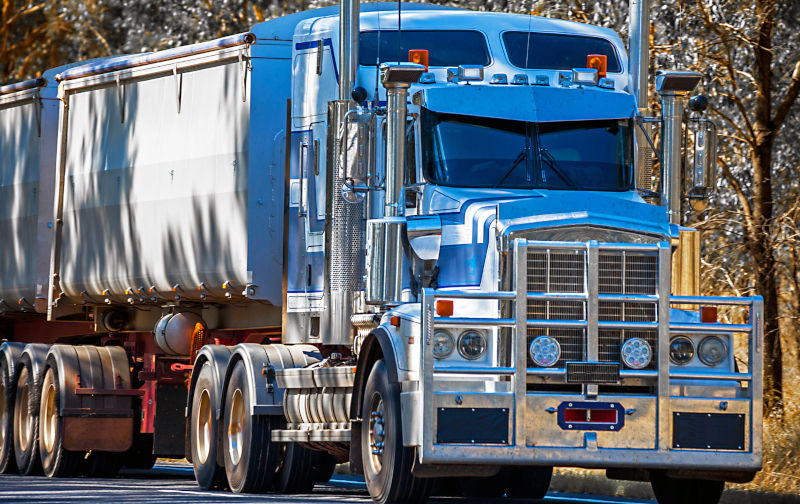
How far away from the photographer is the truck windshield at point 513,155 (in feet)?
45.9

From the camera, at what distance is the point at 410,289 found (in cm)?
1386

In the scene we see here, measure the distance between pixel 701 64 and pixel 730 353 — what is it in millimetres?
9190

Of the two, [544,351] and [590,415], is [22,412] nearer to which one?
[544,351]

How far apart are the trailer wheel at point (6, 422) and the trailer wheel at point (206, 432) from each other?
14.6 feet

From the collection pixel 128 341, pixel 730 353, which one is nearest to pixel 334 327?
pixel 730 353

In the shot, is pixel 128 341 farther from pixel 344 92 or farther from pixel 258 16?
pixel 258 16

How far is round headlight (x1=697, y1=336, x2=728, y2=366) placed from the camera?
42.3ft

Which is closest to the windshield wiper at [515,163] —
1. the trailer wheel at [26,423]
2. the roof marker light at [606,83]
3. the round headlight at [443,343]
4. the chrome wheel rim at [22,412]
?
the roof marker light at [606,83]

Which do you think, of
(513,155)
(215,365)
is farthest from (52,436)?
(513,155)

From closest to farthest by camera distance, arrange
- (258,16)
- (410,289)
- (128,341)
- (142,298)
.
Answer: (410,289) < (142,298) < (128,341) < (258,16)

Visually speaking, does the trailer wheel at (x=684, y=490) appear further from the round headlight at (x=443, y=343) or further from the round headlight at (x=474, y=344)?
the round headlight at (x=443, y=343)

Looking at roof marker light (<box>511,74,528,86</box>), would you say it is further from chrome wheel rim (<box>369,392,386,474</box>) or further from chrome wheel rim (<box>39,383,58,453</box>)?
chrome wheel rim (<box>39,383,58,453</box>)

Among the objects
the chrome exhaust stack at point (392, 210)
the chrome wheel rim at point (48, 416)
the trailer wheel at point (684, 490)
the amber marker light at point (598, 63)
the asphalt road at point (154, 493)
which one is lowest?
the asphalt road at point (154, 493)

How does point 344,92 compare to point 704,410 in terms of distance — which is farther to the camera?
point 344,92
